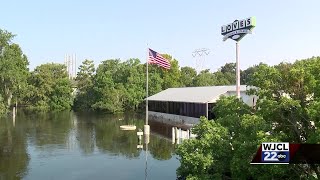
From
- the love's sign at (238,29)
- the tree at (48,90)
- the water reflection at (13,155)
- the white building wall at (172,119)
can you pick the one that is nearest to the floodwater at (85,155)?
the water reflection at (13,155)

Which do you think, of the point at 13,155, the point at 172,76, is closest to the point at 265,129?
the point at 13,155

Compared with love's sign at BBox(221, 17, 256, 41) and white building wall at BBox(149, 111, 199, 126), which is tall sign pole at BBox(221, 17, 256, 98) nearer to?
love's sign at BBox(221, 17, 256, 41)

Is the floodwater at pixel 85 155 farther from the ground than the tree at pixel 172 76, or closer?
closer

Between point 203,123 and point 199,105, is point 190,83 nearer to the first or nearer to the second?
point 199,105

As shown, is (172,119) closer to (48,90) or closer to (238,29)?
(238,29)

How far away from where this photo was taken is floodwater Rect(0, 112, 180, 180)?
2747 cm

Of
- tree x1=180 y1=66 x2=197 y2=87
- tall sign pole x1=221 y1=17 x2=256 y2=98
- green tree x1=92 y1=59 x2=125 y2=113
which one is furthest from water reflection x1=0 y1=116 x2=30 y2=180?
tree x1=180 y1=66 x2=197 y2=87

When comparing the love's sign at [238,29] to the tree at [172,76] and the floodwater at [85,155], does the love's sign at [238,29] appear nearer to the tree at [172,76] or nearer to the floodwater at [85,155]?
the floodwater at [85,155]

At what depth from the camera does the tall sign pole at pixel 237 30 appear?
37.5 metres

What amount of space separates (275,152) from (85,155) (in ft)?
86.5

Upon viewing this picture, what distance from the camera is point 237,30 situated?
127ft

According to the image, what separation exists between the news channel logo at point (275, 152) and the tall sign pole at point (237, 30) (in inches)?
1089

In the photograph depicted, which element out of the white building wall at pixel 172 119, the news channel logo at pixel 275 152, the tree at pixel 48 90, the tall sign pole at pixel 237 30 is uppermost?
the tall sign pole at pixel 237 30

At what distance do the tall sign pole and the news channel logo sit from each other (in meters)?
27.7
